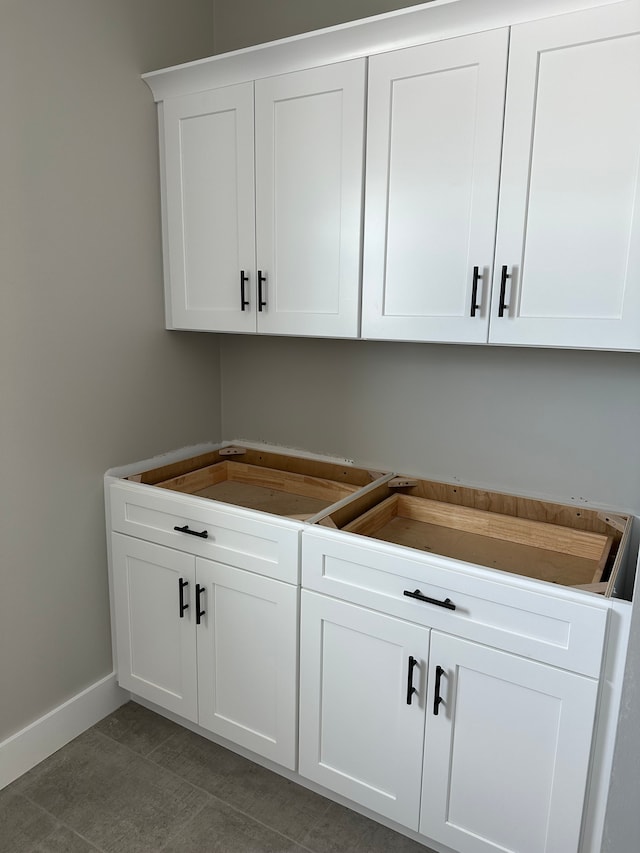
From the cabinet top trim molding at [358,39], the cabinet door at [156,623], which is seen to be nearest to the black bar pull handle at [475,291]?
the cabinet top trim molding at [358,39]

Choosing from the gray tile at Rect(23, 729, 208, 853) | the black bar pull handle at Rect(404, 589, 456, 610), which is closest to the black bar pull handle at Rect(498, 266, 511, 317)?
the black bar pull handle at Rect(404, 589, 456, 610)

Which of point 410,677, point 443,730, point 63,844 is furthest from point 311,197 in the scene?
point 63,844

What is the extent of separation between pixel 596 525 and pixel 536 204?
0.97 metres

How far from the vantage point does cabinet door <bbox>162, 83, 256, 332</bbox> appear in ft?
6.61

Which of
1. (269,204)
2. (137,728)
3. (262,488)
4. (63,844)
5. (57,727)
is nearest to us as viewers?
(63,844)

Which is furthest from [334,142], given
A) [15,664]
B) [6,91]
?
[15,664]

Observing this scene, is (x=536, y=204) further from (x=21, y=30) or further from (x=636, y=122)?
(x=21, y=30)

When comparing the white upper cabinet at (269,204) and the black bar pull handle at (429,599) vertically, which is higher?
the white upper cabinet at (269,204)

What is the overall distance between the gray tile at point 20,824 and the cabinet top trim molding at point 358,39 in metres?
2.37

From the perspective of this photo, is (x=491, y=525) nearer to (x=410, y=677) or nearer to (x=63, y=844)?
(x=410, y=677)

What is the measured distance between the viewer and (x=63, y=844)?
175cm

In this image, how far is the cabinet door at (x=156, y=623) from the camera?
205cm

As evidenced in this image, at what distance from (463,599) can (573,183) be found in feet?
3.52

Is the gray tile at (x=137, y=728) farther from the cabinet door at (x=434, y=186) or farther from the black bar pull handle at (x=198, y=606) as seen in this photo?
the cabinet door at (x=434, y=186)
